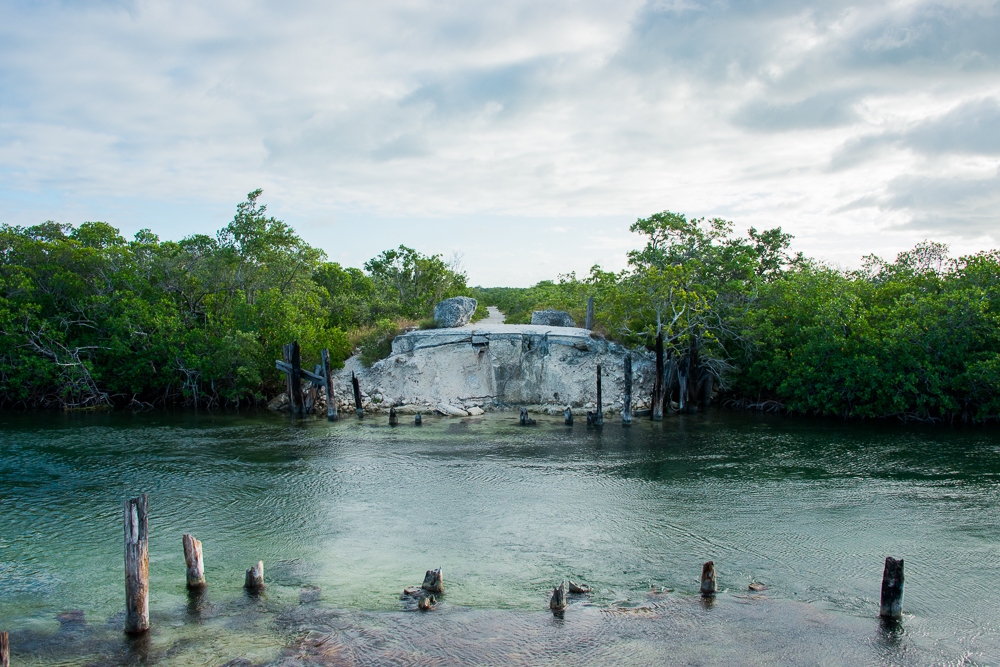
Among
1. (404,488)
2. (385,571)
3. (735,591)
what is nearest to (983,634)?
(735,591)

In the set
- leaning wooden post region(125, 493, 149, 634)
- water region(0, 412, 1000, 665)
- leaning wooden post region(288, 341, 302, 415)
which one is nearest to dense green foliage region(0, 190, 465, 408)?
leaning wooden post region(288, 341, 302, 415)

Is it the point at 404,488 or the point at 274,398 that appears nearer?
the point at 404,488

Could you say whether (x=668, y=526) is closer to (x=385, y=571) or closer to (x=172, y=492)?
(x=385, y=571)

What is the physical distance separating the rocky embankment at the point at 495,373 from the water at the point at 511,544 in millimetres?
6102

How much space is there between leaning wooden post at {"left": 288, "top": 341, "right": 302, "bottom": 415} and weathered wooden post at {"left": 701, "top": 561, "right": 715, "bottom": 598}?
2232 cm

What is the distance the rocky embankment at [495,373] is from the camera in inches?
1220

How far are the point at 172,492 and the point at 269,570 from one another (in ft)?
22.3

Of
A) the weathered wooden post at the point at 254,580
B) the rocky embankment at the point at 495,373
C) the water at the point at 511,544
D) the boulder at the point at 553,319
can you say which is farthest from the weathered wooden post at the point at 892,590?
the boulder at the point at 553,319

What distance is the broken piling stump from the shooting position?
11.3 m

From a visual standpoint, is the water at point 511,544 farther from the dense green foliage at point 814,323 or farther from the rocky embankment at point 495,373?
the rocky embankment at point 495,373

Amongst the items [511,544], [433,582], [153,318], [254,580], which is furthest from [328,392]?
[433,582]

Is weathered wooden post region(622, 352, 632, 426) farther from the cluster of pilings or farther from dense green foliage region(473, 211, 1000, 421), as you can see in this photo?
the cluster of pilings

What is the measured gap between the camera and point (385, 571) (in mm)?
12539

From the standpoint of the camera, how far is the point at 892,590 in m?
10.3
